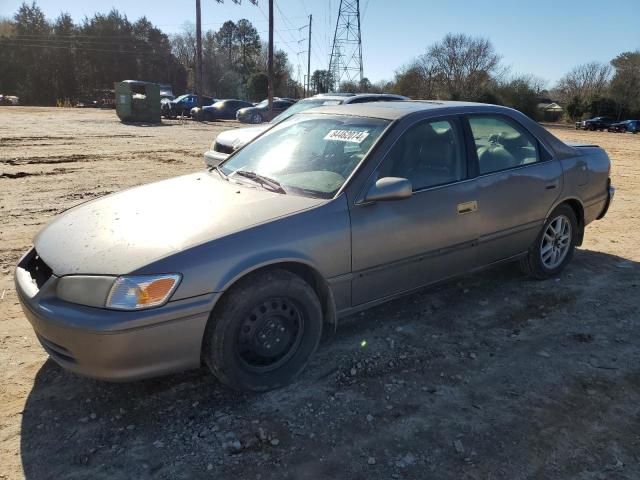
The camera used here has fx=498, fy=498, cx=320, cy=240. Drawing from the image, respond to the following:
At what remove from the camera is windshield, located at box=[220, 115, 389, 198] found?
10.8 feet

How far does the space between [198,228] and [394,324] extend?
69.0 inches

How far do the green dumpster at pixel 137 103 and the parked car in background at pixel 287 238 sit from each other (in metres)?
23.0

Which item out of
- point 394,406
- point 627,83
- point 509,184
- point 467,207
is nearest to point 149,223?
point 394,406

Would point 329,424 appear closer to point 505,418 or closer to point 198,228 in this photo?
point 505,418

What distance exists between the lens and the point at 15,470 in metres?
2.29

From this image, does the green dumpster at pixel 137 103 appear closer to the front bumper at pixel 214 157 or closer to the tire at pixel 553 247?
the front bumper at pixel 214 157

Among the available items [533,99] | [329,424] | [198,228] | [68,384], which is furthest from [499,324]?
[533,99]

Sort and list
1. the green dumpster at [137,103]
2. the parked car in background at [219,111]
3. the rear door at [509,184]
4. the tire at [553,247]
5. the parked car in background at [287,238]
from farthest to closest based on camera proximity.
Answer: the parked car in background at [219,111] → the green dumpster at [137,103] → the tire at [553,247] → the rear door at [509,184] → the parked car in background at [287,238]

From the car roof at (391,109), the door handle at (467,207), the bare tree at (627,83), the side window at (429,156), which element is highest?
the bare tree at (627,83)

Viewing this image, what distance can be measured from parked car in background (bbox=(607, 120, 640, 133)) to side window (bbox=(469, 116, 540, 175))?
4242 centimetres

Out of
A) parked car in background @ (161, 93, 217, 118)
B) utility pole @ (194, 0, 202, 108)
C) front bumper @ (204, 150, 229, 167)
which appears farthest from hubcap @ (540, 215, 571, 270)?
parked car in background @ (161, 93, 217, 118)

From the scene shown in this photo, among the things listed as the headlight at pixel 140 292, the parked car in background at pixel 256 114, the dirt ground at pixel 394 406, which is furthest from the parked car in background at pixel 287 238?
the parked car in background at pixel 256 114

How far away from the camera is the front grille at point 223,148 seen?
315 inches

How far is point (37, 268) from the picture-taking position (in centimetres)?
294
